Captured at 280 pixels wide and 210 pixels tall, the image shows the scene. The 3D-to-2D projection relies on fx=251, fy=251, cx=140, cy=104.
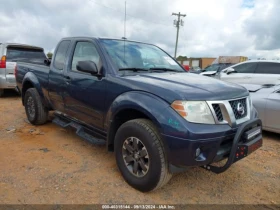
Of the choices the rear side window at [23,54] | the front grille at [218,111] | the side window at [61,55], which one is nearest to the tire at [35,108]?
the side window at [61,55]

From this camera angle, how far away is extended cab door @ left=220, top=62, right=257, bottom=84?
7.93 meters

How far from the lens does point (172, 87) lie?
106 inches

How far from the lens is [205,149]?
2.46 metres

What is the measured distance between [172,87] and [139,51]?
1.35 metres

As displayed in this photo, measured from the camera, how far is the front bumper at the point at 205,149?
241 cm

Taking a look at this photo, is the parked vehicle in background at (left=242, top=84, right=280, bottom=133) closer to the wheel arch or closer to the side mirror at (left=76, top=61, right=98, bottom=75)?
the wheel arch

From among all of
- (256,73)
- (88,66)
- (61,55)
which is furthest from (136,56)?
(256,73)

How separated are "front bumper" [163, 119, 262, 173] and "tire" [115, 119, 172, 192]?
143mm

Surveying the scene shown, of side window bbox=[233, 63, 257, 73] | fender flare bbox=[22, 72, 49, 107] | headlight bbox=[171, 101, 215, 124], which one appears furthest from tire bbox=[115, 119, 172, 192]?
side window bbox=[233, 63, 257, 73]

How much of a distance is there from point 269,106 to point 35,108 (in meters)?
4.56

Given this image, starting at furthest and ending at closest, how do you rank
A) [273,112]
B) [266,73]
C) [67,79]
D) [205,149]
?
[266,73], [273,112], [67,79], [205,149]

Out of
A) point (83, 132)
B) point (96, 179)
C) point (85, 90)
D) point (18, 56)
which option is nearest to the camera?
point (96, 179)

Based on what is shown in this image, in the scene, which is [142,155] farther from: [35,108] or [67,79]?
[35,108]

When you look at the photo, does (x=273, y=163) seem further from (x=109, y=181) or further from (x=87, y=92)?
(x=87, y=92)
